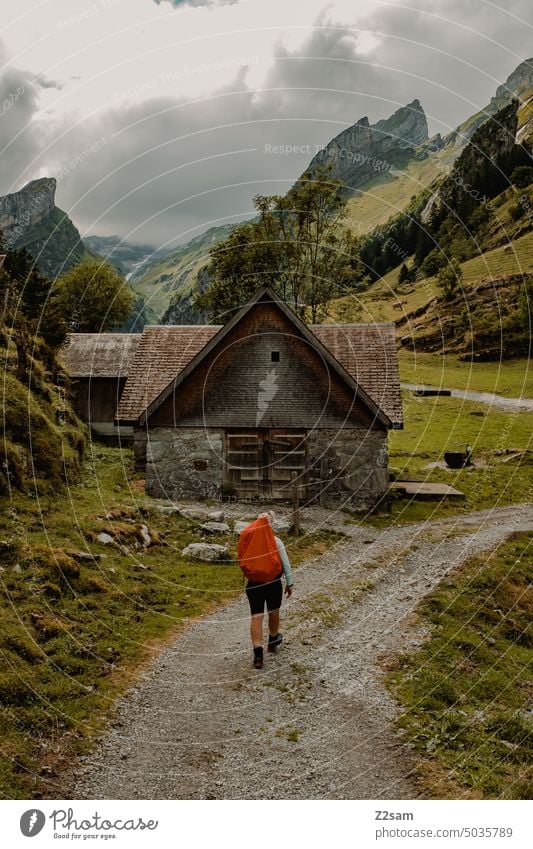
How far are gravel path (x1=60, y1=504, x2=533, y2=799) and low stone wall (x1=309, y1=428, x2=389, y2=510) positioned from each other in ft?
30.3

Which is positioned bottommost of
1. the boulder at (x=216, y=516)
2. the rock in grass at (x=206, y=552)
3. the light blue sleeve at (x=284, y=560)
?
the rock in grass at (x=206, y=552)

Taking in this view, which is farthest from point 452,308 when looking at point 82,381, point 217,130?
point 217,130

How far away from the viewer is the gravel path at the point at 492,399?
52656 mm

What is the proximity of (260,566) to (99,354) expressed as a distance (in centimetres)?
3398

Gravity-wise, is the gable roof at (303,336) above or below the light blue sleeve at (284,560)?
above

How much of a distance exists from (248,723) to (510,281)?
89.2 meters

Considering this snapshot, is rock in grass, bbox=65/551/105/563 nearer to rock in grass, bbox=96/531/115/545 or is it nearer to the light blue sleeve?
rock in grass, bbox=96/531/115/545

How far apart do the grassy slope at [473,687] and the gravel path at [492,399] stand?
3685 centimetres

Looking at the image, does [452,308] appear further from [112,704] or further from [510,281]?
Answer: [112,704]

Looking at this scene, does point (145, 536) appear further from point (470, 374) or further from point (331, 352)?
point (470, 374)

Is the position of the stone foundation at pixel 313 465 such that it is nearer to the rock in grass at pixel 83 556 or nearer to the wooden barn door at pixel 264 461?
the wooden barn door at pixel 264 461

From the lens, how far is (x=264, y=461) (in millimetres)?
26531

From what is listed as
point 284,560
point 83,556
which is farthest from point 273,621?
point 83,556

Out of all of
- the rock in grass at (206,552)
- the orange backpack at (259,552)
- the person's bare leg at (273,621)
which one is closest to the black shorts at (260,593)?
the orange backpack at (259,552)
